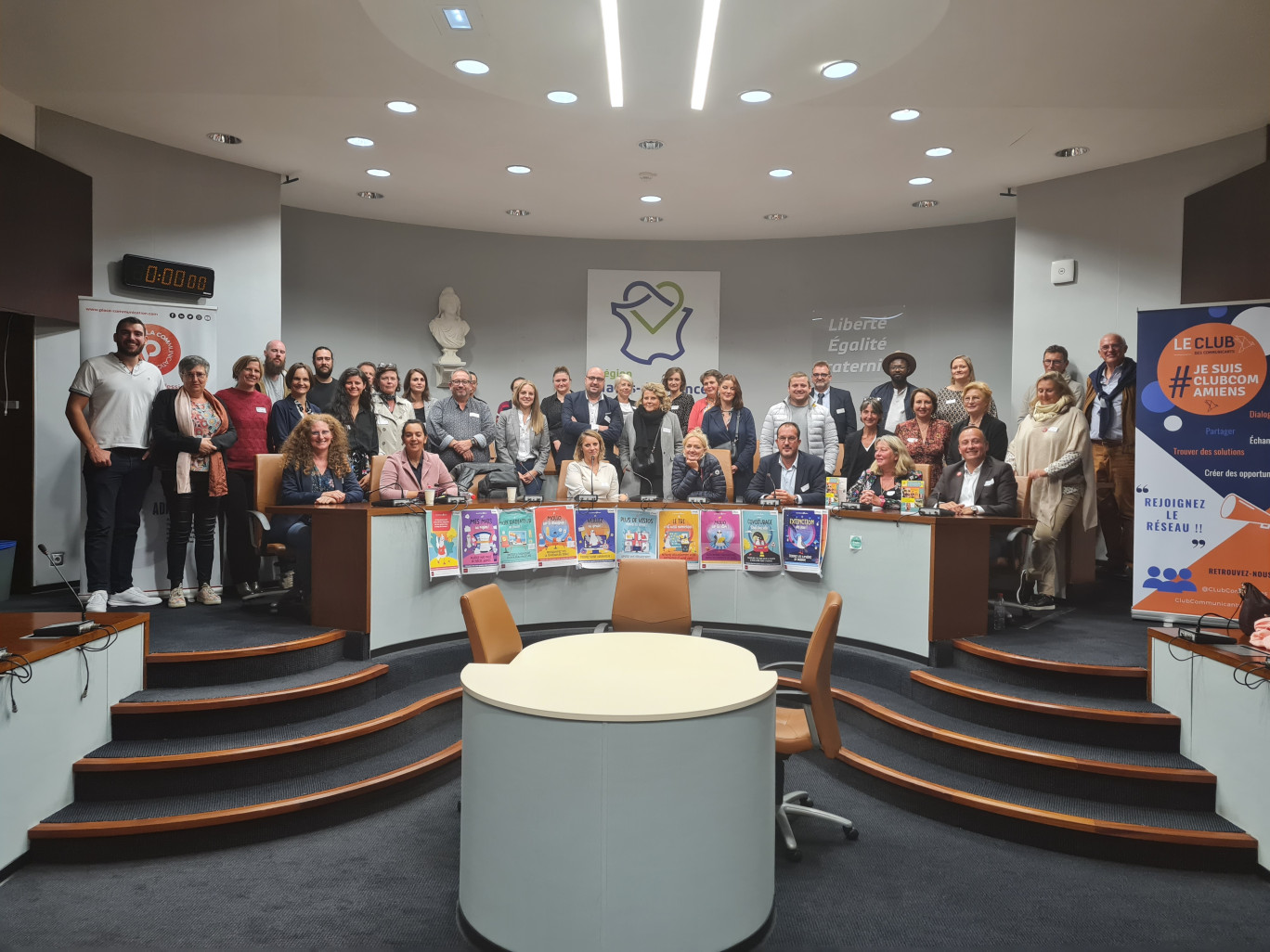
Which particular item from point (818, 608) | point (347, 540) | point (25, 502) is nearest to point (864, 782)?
point (818, 608)

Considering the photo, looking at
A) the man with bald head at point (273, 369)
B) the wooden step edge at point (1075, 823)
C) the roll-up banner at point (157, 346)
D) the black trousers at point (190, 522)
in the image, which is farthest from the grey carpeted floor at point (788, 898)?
the man with bald head at point (273, 369)

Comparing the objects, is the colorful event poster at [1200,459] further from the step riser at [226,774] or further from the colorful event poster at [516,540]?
the step riser at [226,774]

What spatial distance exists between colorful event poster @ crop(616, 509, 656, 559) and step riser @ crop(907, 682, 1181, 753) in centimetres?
196

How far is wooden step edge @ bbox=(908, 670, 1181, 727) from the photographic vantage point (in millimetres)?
3525

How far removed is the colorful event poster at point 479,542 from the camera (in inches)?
187

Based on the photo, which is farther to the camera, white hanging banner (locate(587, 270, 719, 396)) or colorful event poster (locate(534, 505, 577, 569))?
white hanging banner (locate(587, 270, 719, 396))

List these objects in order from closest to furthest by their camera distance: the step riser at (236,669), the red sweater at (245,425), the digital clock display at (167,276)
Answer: the step riser at (236,669) < the red sweater at (245,425) < the digital clock display at (167,276)

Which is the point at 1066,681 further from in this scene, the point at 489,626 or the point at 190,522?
the point at 190,522

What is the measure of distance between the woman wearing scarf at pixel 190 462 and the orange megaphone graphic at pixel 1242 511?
19.0 feet

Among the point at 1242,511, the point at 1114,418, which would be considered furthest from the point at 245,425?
the point at 1114,418

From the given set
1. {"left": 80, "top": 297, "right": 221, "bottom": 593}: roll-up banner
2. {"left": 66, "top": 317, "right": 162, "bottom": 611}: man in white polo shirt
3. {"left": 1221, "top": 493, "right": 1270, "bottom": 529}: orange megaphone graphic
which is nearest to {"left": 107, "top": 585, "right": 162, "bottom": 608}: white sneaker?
{"left": 66, "top": 317, "right": 162, "bottom": 611}: man in white polo shirt

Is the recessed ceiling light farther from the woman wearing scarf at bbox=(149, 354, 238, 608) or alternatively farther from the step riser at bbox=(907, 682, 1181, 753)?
the woman wearing scarf at bbox=(149, 354, 238, 608)

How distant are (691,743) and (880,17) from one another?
365 centimetres

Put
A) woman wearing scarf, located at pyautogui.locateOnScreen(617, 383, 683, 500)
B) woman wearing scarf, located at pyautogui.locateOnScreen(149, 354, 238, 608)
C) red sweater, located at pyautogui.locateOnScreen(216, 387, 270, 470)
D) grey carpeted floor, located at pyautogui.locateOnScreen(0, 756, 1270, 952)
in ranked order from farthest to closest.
→ 1. woman wearing scarf, located at pyautogui.locateOnScreen(617, 383, 683, 500)
2. red sweater, located at pyautogui.locateOnScreen(216, 387, 270, 470)
3. woman wearing scarf, located at pyautogui.locateOnScreen(149, 354, 238, 608)
4. grey carpeted floor, located at pyautogui.locateOnScreen(0, 756, 1270, 952)
